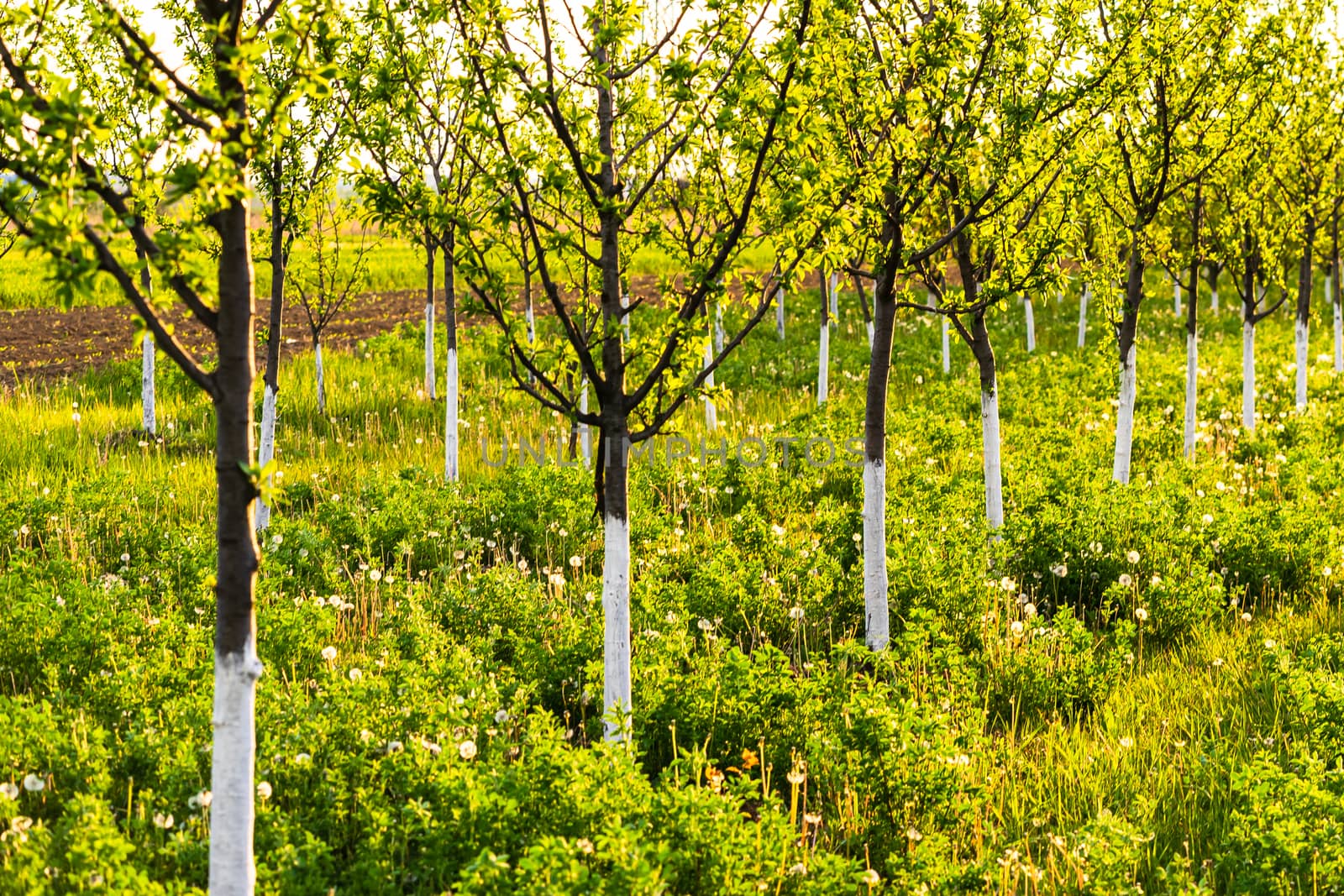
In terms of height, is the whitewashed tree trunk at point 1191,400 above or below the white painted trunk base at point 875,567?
above

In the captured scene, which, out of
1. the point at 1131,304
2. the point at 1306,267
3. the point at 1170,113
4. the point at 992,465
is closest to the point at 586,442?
the point at 992,465

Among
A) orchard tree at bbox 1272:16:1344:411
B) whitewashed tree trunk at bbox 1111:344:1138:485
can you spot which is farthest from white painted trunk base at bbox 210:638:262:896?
orchard tree at bbox 1272:16:1344:411

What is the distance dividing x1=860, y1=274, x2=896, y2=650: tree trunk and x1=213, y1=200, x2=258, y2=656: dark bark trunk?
4.54m

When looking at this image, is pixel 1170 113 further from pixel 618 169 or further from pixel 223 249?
pixel 223 249

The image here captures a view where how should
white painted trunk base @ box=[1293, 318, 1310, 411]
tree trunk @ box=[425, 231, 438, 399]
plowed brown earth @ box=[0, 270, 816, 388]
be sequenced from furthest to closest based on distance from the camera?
plowed brown earth @ box=[0, 270, 816, 388] → white painted trunk base @ box=[1293, 318, 1310, 411] → tree trunk @ box=[425, 231, 438, 399]

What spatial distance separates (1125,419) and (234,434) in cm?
988

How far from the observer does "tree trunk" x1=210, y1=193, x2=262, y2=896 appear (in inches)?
151

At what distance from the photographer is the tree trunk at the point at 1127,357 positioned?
10.9 meters

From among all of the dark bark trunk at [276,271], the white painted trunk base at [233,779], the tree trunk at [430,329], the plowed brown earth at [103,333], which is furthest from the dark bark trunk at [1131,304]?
the plowed brown earth at [103,333]

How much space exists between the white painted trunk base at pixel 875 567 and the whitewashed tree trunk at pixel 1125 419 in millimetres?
4857

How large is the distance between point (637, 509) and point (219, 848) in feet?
21.1

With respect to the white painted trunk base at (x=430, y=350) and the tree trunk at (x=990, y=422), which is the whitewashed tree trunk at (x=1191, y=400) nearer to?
the tree trunk at (x=990, y=422)

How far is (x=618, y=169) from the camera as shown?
5.86 meters

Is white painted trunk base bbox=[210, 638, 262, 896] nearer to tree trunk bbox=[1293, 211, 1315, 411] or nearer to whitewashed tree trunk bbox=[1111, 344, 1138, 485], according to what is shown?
whitewashed tree trunk bbox=[1111, 344, 1138, 485]
